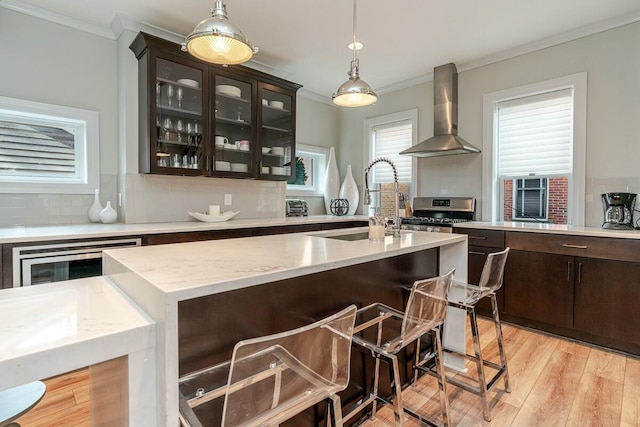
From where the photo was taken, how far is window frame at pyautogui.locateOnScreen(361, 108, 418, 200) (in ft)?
14.5

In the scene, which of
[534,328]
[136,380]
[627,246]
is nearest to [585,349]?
[534,328]

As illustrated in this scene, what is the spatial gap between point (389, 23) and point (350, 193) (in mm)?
2431

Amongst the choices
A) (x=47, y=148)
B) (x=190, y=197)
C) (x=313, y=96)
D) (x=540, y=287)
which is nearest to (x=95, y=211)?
(x=47, y=148)

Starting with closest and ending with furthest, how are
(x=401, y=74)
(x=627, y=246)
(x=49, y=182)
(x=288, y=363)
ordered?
(x=288, y=363) < (x=627, y=246) < (x=49, y=182) < (x=401, y=74)

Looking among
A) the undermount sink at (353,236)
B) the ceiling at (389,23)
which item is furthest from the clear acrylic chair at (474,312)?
the ceiling at (389,23)

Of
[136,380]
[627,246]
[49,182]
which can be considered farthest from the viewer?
[49,182]

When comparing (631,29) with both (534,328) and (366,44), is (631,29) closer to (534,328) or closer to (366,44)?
(366,44)

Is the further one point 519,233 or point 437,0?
point 519,233

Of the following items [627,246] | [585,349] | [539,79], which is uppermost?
[539,79]

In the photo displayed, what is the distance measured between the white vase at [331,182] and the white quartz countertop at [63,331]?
3976 millimetres

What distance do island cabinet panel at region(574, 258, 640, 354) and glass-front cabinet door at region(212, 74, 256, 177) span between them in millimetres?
3172

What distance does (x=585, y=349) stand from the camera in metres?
2.62

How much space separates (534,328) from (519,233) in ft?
2.80

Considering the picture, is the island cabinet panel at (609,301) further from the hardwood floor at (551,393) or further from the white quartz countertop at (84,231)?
the white quartz countertop at (84,231)
